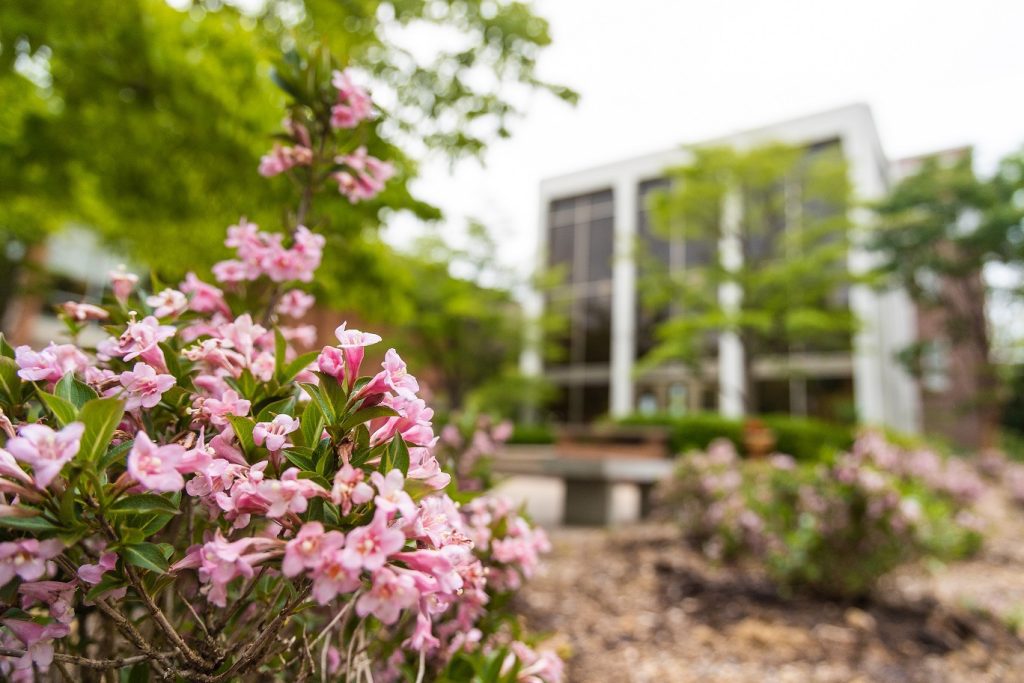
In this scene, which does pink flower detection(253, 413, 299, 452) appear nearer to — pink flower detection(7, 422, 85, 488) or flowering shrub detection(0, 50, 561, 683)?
flowering shrub detection(0, 50, 561, 683)

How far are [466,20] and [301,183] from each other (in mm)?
2344

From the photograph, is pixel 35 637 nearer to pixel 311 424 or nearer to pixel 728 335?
pixel 311 424

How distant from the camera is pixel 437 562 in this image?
742 millimetres

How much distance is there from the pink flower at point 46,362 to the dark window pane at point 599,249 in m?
22.6

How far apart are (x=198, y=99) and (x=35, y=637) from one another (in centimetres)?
497

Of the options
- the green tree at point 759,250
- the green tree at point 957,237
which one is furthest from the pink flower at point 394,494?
the green tree at point 957,237

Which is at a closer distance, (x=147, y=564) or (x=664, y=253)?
(x=147, y=564)

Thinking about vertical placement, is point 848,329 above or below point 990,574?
above

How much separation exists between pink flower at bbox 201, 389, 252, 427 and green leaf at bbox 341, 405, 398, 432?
0.20 meters

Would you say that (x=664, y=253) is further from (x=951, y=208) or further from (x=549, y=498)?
(x=549, y=498)

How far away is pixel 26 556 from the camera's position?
0.71 m

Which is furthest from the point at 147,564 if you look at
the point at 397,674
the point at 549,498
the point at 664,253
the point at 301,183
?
the point at 664,253

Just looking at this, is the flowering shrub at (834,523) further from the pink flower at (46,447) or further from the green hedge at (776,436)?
the green hedge at (776,436)

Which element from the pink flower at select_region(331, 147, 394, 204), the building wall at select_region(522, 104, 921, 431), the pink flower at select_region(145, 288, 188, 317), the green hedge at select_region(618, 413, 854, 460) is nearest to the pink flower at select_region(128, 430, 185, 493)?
the pink flower at select_region(145, 288, 188, 317)
